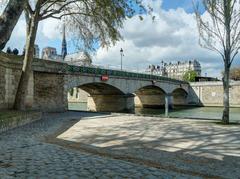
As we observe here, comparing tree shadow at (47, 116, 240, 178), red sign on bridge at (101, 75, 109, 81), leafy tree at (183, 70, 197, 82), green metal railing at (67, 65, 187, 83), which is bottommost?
tree shadow at (47, 116, 240, 178)

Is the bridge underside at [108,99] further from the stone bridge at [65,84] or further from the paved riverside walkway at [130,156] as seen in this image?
the paved riverside walkway at [130,156]

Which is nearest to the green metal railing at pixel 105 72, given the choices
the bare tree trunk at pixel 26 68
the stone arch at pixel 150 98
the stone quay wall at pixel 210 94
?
the bare tree trunk at pixel 26 68

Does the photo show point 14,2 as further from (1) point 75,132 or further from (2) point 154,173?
(1) point 75,132

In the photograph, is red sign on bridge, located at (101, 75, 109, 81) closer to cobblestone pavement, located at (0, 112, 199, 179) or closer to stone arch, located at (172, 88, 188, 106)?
cobblestone pavement, located at (0, 112, 199, 179)

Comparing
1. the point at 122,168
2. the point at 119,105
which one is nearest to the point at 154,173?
the point at 122,168

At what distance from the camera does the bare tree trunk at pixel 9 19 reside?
233 inches

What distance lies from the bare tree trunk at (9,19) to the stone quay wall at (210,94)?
6326 cm

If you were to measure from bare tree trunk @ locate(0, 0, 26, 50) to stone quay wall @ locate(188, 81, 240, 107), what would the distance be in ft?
208

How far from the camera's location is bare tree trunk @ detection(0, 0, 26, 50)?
5910 mm

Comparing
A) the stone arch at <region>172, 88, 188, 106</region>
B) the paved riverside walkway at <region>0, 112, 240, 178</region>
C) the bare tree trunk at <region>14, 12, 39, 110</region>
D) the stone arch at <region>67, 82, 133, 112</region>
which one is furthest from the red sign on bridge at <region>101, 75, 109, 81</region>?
the stone arch at <region>172, 88, 188, 106</region>

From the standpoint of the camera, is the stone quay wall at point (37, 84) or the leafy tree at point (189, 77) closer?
the stone quay wall at point (37, 84)

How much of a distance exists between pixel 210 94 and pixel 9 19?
2594 inches

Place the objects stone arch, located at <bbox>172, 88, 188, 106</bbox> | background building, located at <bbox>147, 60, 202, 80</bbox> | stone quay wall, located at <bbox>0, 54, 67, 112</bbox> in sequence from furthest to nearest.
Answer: background building, located at <bbox>147, 60, 202, 80</bbox> → stone arch, located at <bbox>172, 88, 188, 106</bbox> → stone quay wall, located at <bbox>0, 54, 67, 112</bbox>

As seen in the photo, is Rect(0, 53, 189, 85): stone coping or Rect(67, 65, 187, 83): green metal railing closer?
Rect(0, 53, 189, 85): stone coping
